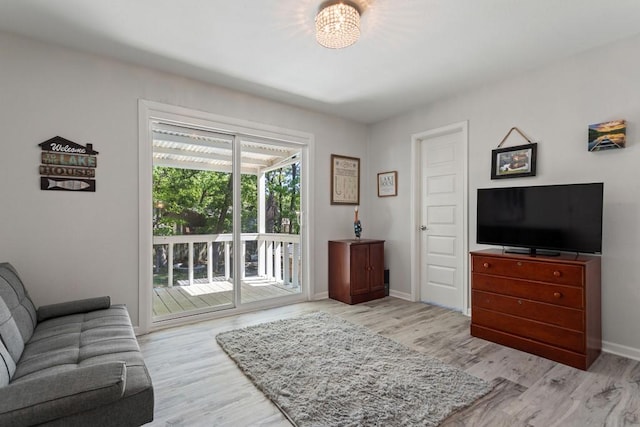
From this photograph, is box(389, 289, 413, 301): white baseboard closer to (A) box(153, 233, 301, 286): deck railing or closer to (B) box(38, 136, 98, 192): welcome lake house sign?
(A) box(153, 233, 301, 286): deck railing

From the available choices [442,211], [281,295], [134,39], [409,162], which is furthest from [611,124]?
[134,39]

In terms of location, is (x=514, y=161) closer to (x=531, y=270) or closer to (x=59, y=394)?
(x=531, y=270)

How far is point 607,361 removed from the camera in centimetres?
234

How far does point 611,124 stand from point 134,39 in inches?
152

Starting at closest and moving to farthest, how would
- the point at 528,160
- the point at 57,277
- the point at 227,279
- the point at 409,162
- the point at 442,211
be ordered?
the point at 57,277 → the point at 528,160 → the point at 227,279 → the point at 442,211 → the point at 409,162

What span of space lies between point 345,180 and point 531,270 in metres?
2.55

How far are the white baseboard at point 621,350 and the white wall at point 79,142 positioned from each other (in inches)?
161

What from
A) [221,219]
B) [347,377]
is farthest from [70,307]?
[347,377]

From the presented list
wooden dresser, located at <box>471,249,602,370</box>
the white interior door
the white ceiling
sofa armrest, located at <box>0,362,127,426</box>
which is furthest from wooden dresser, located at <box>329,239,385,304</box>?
sofa armrest, located at <box>0,362,127,426</box>

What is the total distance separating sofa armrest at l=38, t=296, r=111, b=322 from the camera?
2.17 metres

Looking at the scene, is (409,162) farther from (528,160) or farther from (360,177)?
(528,160)

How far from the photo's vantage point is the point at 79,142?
2.60m

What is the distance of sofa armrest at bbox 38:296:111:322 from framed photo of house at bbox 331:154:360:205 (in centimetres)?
281

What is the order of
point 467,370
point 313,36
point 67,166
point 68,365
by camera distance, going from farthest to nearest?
point 67,166 < point 313,36 < point 467,370 < point 68,365
